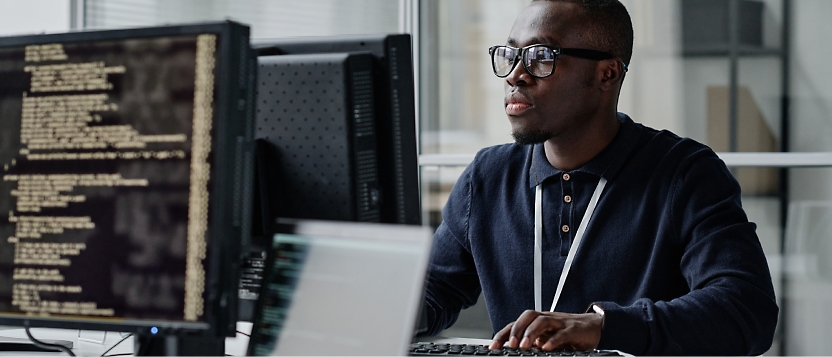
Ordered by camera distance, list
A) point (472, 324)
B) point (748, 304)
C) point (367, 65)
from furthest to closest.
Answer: point (472, 324)
point (748, 304)
point (367, 65)

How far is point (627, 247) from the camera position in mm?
1601

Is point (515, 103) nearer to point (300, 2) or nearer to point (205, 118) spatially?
point (205, 118)

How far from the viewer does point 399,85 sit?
1.10 m

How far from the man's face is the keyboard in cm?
69

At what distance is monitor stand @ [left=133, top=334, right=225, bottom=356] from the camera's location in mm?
994

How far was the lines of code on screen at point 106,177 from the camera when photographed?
88 cm

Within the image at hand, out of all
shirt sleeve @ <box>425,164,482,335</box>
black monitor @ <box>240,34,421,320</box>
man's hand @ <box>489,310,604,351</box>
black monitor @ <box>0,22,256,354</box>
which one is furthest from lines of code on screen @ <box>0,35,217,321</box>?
shirt sleeve @ <box>425,164,482,335</box>

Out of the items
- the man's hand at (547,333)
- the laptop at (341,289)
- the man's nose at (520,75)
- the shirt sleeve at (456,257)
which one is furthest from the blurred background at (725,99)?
the laptop at (341,289)

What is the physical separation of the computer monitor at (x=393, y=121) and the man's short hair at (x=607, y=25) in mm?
736

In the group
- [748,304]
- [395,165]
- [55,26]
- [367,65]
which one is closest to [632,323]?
[748,304]

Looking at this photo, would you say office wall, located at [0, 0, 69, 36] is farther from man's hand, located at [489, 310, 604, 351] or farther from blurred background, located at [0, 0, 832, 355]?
man's hand, located at [489, 310, 604, 351]

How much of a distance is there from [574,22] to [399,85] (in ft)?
2.43

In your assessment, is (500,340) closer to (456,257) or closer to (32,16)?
(456,257)

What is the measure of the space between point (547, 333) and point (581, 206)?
59cm
